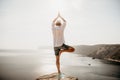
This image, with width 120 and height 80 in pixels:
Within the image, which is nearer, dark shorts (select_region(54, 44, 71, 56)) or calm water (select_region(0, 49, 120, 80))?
dark shorts (select_region(54, 44, 71, 56))

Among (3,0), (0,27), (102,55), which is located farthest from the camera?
(102,55)

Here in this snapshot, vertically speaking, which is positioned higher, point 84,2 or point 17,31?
point 84,2

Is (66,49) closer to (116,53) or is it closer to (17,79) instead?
(17,79)

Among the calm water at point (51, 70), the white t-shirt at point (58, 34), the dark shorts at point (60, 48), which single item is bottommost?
the calm water at point (51, 70)

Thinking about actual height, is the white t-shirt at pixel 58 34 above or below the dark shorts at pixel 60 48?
above

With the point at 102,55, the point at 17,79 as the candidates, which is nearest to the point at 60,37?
the point at 17,79

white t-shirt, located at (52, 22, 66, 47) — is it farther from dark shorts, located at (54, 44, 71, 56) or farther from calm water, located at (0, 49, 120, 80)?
calm water, located at (0, 49, 120, 80)

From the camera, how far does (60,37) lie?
3.95 m

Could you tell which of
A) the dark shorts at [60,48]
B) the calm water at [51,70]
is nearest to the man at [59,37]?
the dark shorts at [60,48]

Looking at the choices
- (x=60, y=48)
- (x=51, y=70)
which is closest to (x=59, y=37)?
(x=60, y=48)

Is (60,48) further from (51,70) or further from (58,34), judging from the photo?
(51,70)

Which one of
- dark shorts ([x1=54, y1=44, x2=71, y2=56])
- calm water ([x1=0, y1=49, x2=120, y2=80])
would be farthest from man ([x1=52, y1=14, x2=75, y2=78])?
calm water ([x1=0, y1=49, x2=120, y2=80])

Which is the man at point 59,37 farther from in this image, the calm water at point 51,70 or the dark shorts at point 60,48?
the calm water at point 51,70

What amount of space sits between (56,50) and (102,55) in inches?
609
